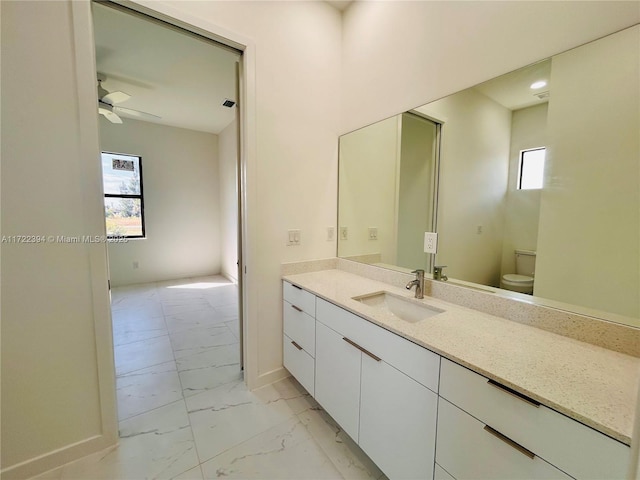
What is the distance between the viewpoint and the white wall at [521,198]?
1.17 meters

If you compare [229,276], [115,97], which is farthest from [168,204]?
[115,97]

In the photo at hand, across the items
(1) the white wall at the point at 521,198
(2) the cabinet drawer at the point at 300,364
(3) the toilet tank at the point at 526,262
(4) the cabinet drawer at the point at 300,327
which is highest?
(1) the white wall at the point at 521,198

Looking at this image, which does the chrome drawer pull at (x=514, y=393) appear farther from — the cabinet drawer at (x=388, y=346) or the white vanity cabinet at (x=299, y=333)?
the white vanity cabinet at (x=299, y=333)

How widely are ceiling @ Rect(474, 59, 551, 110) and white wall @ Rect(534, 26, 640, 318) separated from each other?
41 millimetres

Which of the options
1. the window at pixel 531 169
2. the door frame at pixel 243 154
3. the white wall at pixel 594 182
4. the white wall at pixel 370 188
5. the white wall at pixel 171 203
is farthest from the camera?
the white wall at pixel 171 203

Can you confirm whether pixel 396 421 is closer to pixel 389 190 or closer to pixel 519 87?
pixel 389 190

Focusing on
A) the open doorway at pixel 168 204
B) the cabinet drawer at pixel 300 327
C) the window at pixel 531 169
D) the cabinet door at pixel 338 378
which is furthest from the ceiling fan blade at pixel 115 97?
the window at pixel 531 169

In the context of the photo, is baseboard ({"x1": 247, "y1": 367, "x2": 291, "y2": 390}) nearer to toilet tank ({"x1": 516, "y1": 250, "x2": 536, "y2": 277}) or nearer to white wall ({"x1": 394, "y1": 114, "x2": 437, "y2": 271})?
white wall ({"x1": 394, "y1": 114, "x2": 437, "y2": 271})

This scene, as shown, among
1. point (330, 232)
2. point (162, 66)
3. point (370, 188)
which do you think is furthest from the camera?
point (162, 66)

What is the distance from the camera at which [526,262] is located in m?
1.21

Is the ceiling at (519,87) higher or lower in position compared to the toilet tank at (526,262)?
higher

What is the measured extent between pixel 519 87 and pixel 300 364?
6.55ft

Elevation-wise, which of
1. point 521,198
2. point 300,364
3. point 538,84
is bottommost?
point 300,364

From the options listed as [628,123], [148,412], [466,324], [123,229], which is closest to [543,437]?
[466,324]
